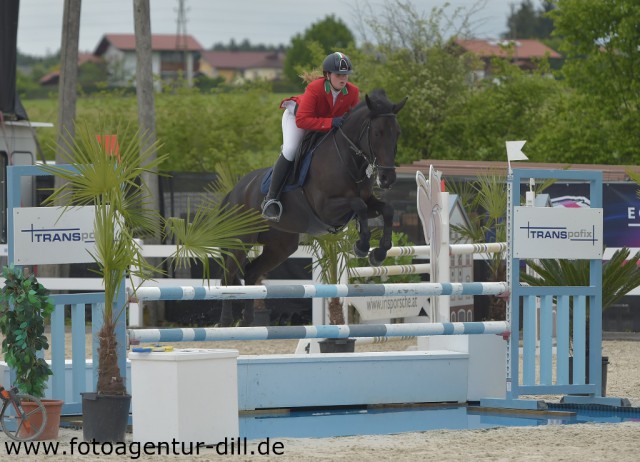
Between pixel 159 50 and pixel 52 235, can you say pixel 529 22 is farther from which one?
pixel 52 235

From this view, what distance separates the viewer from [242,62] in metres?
128

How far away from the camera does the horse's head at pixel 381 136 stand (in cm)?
701

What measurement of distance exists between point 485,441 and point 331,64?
101 inches

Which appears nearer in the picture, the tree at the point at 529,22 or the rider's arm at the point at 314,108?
the rider's arm at the point at 314,108

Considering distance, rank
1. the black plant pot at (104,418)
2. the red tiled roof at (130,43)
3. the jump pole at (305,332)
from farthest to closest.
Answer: the red tiled roof at (130,43), the jump pole at (305,332), the black plant pot at (104,418)

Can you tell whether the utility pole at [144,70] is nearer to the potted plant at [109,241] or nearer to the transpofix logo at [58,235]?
the transpofix logo at [58,235]

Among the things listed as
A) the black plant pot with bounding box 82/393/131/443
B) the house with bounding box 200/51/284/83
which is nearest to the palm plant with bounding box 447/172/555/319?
the black plant pot with bounding box 82/393/131/443

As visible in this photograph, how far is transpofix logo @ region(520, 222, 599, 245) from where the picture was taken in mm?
7441

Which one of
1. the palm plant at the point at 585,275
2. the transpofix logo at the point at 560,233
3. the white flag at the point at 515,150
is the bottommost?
the palm plant at the point at 585,275

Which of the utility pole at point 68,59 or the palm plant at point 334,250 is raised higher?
the utility pole at point 68,59

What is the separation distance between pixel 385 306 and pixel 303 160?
3.77 meters

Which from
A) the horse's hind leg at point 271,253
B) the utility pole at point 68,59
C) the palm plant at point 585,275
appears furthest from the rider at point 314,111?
the utility pole at point 68,59

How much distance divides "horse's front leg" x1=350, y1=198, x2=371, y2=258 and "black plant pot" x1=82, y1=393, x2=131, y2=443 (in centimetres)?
189

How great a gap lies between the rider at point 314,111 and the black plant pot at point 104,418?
206 centimetres
